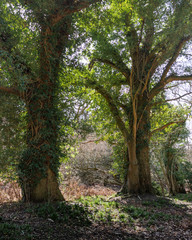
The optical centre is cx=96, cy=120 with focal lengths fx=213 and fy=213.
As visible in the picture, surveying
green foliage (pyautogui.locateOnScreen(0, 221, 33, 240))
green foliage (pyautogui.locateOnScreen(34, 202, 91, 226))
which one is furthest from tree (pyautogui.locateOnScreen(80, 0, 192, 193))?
green foliage (pyautogui.locateOnScreen(0, 221, 33, 240))

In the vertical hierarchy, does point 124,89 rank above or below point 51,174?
above

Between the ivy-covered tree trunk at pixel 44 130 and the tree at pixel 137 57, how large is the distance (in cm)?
226

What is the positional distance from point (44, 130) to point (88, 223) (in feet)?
10.1

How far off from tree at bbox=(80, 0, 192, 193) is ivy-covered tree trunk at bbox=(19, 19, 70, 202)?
2258 mm

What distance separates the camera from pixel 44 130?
22.5 ft

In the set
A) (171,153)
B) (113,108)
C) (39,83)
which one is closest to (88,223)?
(39,83)

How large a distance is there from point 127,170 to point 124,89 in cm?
473

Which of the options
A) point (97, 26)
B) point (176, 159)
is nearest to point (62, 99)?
point (97, 26)

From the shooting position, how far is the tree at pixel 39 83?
21.0 feet

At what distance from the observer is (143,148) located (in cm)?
1088

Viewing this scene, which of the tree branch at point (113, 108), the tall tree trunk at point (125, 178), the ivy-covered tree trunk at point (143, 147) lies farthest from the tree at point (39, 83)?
the ivy-covered tree trunk at point (143, 147)

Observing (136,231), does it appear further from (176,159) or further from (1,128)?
(176,159)

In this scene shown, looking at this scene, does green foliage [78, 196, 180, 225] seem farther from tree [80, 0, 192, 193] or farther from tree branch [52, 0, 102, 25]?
tree branch [52, 0, 102, 25]

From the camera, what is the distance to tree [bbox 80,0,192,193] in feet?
26.1
